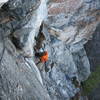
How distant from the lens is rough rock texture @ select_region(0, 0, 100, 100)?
20.9 feet

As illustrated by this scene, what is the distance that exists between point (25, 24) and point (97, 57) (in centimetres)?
900

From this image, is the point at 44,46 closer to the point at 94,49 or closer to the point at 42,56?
the point at 42,56

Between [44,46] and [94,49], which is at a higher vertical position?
[44,46]

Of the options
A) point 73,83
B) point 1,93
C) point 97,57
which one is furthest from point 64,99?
point 1,93

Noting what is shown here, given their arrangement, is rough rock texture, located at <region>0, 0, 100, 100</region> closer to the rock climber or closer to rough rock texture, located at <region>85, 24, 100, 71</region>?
the rock climber

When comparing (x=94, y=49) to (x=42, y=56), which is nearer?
(x=42, y=56)

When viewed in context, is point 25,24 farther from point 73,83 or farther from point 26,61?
point 73,83

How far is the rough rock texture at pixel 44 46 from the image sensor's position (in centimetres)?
636

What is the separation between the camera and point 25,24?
7484 mm

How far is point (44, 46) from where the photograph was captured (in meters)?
10.2

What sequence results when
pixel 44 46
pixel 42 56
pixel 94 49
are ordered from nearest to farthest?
1. pixel 42 56
2. pixel 44 46
3. pixel 94 49

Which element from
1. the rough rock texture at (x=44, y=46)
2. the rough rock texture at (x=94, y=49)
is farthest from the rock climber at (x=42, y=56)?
the rough rock texture at (x=94, y=49)

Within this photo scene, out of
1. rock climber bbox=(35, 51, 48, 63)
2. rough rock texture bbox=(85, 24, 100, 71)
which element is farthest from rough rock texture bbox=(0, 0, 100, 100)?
rough rock texture bbox=(85, 24, 100, 71)

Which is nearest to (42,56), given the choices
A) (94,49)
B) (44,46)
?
(44,46)
